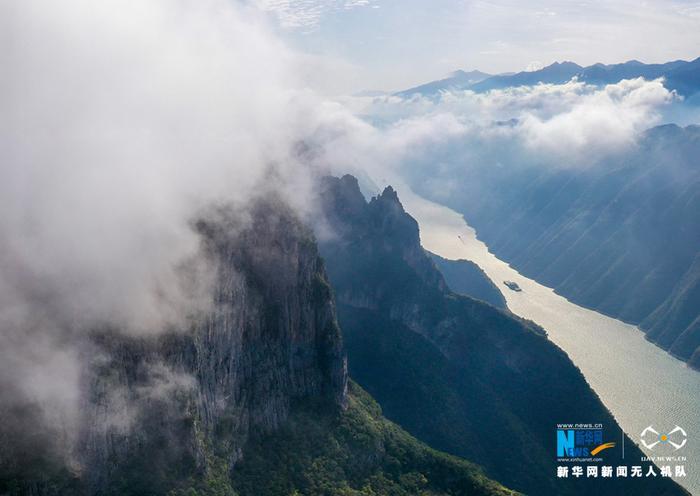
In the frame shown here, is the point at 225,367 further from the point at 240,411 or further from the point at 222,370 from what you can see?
the point at 240,411

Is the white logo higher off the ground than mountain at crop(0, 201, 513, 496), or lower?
lower

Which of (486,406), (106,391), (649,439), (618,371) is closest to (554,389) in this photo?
(486,406)

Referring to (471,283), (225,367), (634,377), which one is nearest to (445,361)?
(634,377)

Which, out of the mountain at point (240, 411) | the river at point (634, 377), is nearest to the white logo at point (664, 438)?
the river at point (634, 377)

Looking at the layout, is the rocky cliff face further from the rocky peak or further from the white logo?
the white logo

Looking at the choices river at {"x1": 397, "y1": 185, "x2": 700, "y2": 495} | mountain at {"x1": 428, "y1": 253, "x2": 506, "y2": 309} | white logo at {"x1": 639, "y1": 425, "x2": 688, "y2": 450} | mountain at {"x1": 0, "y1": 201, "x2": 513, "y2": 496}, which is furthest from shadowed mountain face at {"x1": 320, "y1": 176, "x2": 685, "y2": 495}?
mountain at {"x1": 428, "y1": 253, "x2": 506, "y2": 309}
